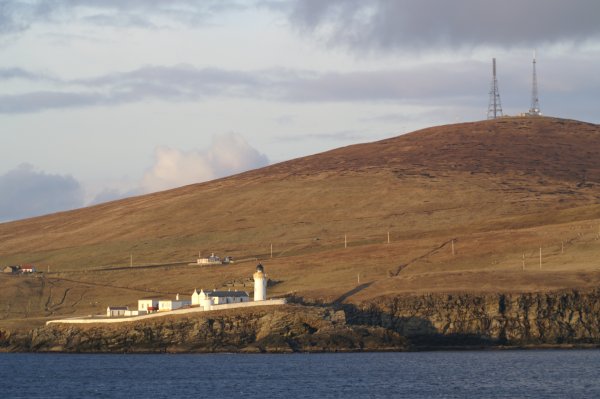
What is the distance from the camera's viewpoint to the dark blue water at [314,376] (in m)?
85.9

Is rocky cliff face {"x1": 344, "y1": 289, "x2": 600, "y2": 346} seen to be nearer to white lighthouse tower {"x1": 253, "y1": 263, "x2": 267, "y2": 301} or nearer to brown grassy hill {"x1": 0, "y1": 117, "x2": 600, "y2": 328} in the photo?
brown grassy hill {"x1": 0, "y1": 117, "x2": 600, "y2": 328}

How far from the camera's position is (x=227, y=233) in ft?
642

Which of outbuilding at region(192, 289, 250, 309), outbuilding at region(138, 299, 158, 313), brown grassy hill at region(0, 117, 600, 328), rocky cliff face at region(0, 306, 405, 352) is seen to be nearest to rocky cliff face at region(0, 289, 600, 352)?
rocky cliff face at region(0, 306, 405, 352)

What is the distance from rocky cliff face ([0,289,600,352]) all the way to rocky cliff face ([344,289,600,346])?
3.9 inches

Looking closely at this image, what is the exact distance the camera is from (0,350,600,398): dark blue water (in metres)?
85.9

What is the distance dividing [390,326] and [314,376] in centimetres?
2888

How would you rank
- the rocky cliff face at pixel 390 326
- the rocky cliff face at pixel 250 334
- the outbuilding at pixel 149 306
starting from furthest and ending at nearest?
the outbuilding at pixel 149 306 → the rocky cliff face at pixel 390 326 → the rocky cliff face at pixel 250 334

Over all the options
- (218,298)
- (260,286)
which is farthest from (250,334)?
(260,286)

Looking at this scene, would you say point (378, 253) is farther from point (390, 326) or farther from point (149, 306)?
point (390, 326)

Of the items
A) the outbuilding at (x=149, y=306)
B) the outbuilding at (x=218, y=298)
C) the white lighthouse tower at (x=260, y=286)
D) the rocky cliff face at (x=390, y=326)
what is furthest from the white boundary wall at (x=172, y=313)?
the outbuilding at (x=149, y=306)

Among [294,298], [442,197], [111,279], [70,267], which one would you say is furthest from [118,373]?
[442,197]

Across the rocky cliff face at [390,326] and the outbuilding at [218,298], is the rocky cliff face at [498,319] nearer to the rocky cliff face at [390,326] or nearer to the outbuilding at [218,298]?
the rocky cliff face at [390,326]

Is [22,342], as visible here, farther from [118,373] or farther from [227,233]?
[227,233]

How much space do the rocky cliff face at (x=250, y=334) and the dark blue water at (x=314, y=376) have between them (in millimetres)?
3367
